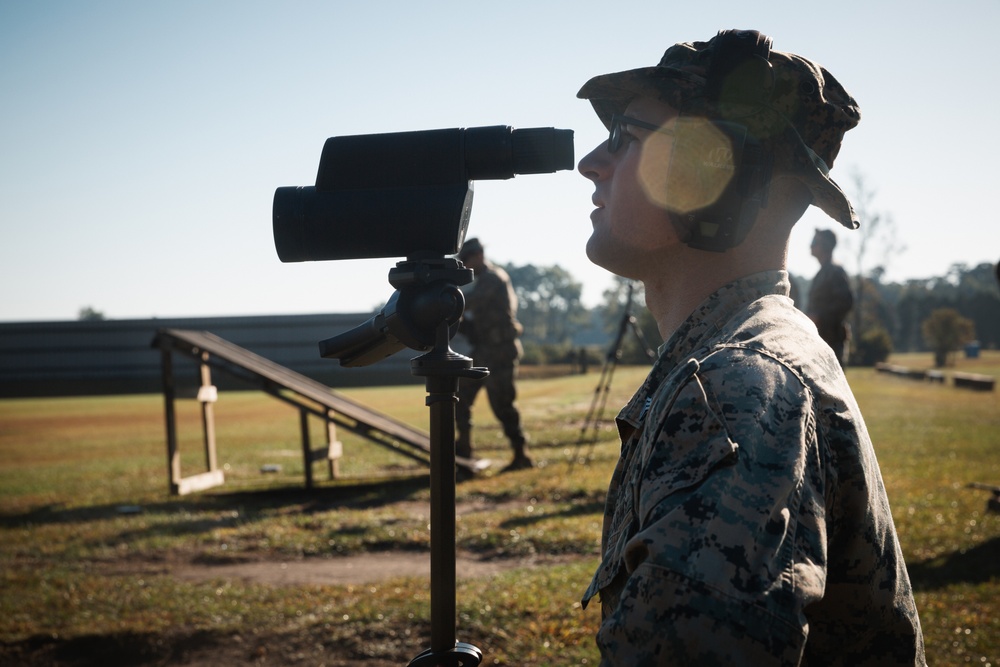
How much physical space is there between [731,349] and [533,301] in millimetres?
120359

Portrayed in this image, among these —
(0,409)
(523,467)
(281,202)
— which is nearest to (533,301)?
(0,409)

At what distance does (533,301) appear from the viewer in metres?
121

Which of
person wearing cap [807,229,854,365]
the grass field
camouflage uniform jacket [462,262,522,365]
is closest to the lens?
the grass field

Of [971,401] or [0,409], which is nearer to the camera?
[971,401]

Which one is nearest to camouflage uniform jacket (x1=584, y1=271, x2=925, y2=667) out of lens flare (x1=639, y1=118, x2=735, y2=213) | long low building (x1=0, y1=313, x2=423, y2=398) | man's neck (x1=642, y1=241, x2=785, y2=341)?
man's neck (x1=642, y1=241, x2=785, y2=341)

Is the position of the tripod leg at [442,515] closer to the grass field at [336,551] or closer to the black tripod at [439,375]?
the black tripod at [439,375]

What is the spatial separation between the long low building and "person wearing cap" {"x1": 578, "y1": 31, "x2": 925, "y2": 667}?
131ft

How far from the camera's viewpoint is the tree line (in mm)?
41719

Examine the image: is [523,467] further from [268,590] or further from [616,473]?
[616,473]

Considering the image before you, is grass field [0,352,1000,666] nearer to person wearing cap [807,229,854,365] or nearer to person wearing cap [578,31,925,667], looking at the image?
person wearing cap [807,229,854,365]

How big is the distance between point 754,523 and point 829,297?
1050 centimetres

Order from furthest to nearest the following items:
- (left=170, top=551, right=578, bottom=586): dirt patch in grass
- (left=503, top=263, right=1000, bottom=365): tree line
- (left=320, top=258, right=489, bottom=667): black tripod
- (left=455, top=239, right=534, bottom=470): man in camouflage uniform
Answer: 1. (left=503, top=263, right=1000, bottom=365): tree line
2. (left=455, top=239, right=534, bottom=470): man in camouflage uniform
3. (left=170, top=551, right=578, bottom=586): dirt patch in grass
4. (left=320, top=258, right=489, bottom=667): black tripod

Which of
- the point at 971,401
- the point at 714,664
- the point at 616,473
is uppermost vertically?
the point at 616,473

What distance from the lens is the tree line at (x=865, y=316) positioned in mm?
41719
